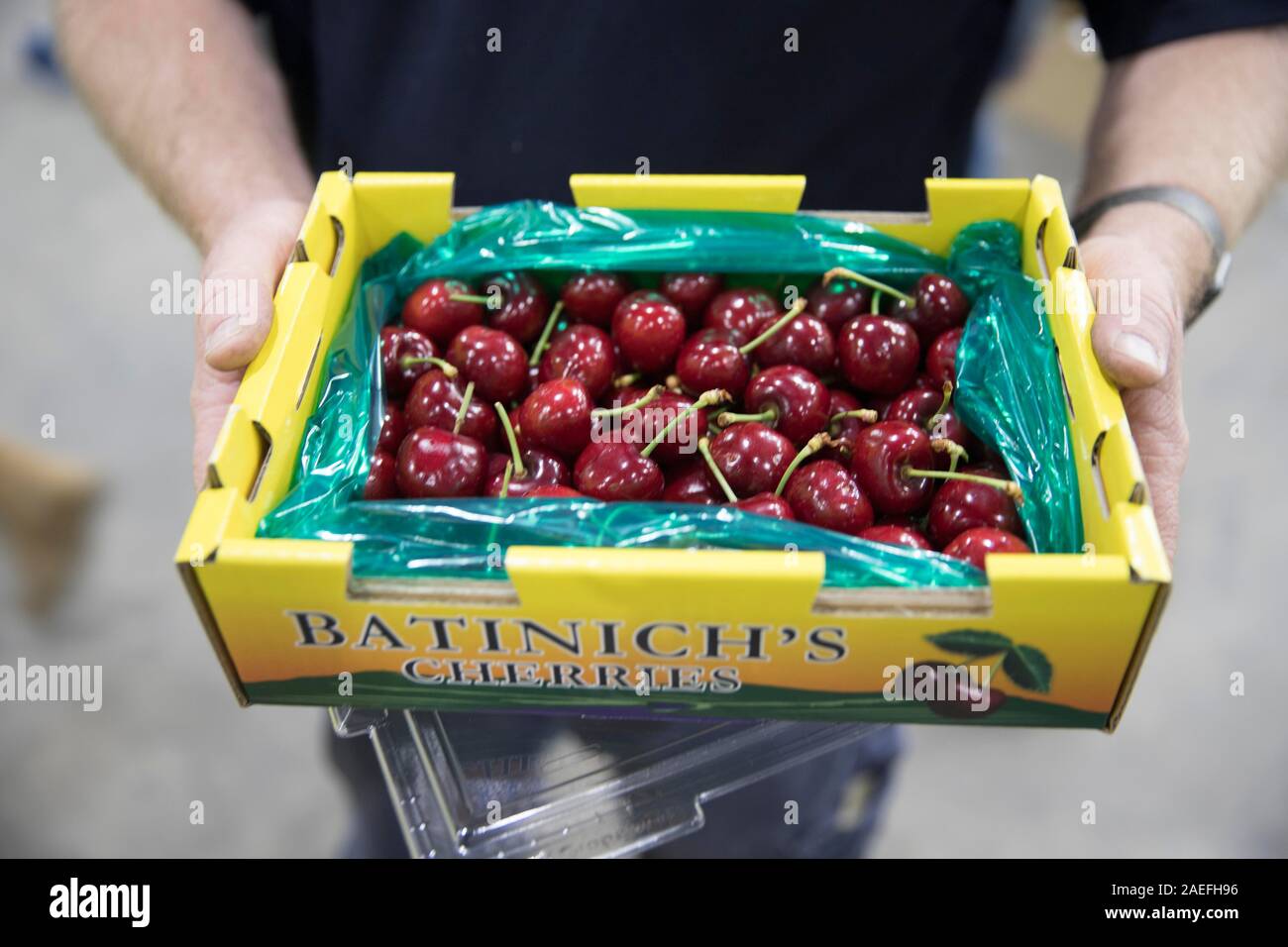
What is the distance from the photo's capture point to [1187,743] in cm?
207

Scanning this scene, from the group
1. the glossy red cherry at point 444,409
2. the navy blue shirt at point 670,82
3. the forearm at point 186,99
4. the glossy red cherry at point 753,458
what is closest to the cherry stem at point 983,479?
the glossy red cherry at point 753,458

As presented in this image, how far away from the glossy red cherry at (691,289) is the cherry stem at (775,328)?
0.29ft

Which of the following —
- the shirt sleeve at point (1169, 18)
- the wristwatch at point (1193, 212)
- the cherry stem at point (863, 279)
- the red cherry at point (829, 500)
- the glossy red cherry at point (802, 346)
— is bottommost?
the red cherry at point (829, 500)

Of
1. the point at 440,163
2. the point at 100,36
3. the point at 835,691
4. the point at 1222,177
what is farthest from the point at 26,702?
the point at 1222,177

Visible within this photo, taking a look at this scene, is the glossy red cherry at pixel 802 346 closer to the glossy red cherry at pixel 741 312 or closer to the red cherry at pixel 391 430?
the glossy red cherry at pixel 741 312

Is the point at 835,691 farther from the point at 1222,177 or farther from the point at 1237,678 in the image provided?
the point at 1237,678

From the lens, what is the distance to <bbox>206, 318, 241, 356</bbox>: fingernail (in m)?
0.94

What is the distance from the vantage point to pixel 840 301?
1.16 meters

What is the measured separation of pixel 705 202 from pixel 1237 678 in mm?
1704

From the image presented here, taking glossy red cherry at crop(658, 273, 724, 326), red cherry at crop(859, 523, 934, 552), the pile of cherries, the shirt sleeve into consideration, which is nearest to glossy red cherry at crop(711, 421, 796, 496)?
the pile of cherries

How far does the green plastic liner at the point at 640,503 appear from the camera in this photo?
0.86m

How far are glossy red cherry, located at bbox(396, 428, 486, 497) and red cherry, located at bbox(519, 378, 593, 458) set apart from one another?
8 centimetres

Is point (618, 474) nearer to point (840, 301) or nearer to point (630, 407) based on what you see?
point (630, 407)

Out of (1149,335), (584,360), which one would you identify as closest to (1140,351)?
(1149,335)
